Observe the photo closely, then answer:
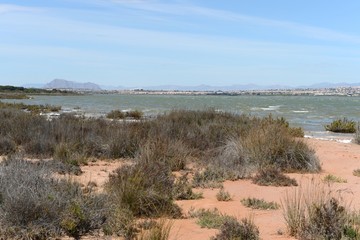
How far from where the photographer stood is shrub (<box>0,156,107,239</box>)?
21.6ft

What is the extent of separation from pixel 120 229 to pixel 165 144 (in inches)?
252

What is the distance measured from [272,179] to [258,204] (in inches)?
91.7

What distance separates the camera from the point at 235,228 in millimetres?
6480

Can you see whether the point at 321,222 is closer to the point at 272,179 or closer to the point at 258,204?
the point at 258,204

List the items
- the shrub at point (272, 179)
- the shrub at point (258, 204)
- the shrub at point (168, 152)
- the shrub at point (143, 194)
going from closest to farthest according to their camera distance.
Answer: the shrub at point (143, 194) → the shrub at point (258, 204) → the shrub at point (272, 179) → the shrub at point (168, 152)

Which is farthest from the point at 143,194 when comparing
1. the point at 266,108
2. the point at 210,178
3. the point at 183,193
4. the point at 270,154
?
the point at 266,108

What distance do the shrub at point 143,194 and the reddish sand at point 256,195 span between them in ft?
1.37

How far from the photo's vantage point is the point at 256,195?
1016cm

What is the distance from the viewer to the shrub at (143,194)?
8078 millimetres

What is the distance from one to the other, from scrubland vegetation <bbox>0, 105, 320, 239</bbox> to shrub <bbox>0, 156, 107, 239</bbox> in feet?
0.05

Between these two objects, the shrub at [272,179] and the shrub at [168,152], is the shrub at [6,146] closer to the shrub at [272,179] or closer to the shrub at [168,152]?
the shrub at [168,152]

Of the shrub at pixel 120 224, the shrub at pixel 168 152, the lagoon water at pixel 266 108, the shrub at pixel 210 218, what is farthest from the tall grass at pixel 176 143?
the lagoon water at pixel 266 108

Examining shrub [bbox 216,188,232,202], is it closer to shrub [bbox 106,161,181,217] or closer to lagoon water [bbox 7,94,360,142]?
shrub [bbox 106,161,181,217]

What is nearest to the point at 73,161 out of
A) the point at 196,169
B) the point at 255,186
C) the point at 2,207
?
the point at 196,169
